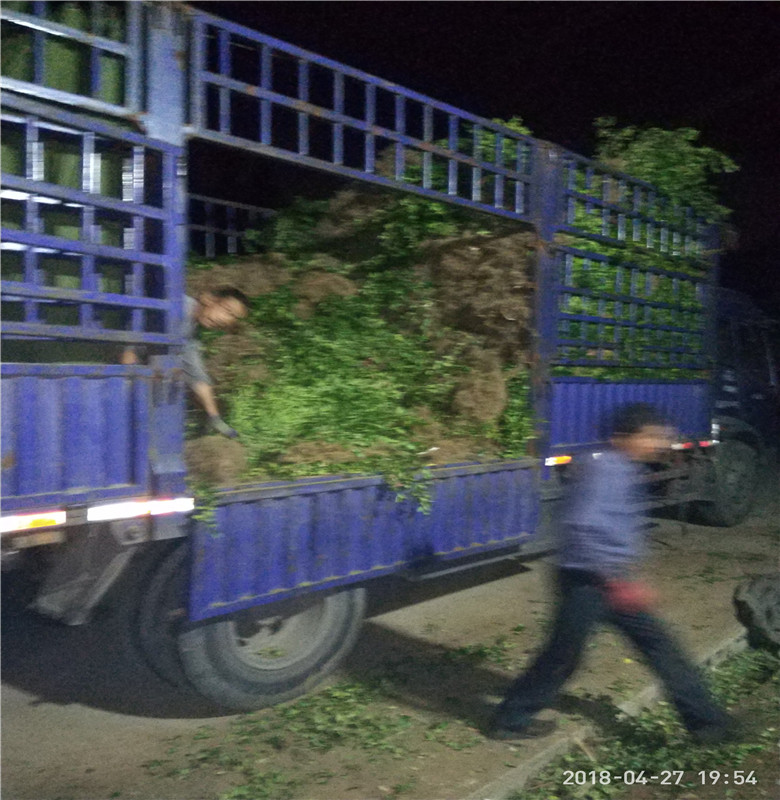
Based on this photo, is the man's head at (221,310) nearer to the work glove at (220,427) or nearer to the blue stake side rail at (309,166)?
the work glove at (220,427)

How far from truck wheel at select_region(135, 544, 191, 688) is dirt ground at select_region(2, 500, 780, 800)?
179mm

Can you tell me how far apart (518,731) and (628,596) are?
814 millimetres

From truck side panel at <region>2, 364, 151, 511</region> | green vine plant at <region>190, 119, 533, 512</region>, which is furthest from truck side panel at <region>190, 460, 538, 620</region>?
truck side panel at <region>2, 364, 151, 511</region>

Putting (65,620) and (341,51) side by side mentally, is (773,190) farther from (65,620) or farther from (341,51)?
(65,620)

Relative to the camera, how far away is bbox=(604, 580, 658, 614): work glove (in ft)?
12.0

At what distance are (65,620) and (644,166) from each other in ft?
18.2

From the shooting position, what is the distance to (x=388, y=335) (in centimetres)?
578

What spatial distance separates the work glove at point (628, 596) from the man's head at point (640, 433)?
0.53 metres

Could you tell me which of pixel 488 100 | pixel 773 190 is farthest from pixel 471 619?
pixel 773 190

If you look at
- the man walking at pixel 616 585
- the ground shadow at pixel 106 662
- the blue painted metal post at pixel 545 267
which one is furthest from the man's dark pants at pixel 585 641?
the blue painted metal post at pixel 545 267

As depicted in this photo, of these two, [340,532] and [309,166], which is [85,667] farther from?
[309,166]

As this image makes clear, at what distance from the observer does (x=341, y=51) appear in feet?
36.7

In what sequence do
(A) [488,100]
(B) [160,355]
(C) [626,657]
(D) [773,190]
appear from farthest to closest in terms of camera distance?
(D) [773,190] → (A) [488,100] → (C) [626,657] → (B) [160,355]

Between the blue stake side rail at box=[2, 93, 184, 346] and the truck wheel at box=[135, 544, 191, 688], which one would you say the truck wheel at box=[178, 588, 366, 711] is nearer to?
the truck wheel at box=[135, 544, 191, 688]
